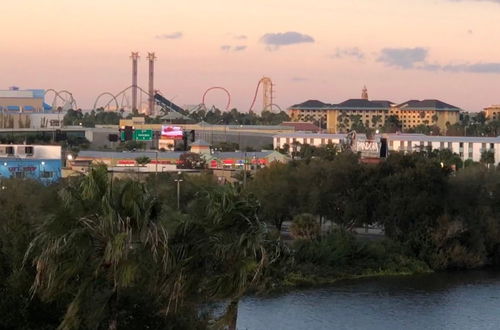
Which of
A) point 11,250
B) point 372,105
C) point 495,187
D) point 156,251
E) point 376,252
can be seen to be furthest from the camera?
point 372,105

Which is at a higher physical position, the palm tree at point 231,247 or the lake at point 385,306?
the palm tree at point 231,247

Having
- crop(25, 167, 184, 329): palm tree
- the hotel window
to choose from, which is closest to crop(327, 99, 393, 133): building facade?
the hotel window

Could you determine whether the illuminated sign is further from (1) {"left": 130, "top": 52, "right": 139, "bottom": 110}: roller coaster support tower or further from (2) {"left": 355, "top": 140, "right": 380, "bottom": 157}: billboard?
(1) {"left": 130, "top": 52, "right": 139, "bottom": 110}: roller coaster support tower

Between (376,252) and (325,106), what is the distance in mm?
108039

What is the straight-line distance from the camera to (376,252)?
31.9 meters

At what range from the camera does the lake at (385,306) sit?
76.7ft

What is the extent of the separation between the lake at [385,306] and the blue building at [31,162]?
1777 centimetres

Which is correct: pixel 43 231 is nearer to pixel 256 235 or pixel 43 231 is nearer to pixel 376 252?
pixel 256 235

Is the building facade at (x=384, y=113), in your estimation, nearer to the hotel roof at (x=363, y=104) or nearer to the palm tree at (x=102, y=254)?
the hotel roof at (x=363, y=104)

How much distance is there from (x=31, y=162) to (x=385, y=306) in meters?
25.7

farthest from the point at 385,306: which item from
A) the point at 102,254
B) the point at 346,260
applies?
the point at 102,254

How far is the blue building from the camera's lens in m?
45.0

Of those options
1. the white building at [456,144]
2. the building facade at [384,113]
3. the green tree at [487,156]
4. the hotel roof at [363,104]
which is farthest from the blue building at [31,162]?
the hotel roof at [363,104]

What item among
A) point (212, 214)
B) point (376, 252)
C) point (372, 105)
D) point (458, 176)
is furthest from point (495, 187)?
point (372, 105)
